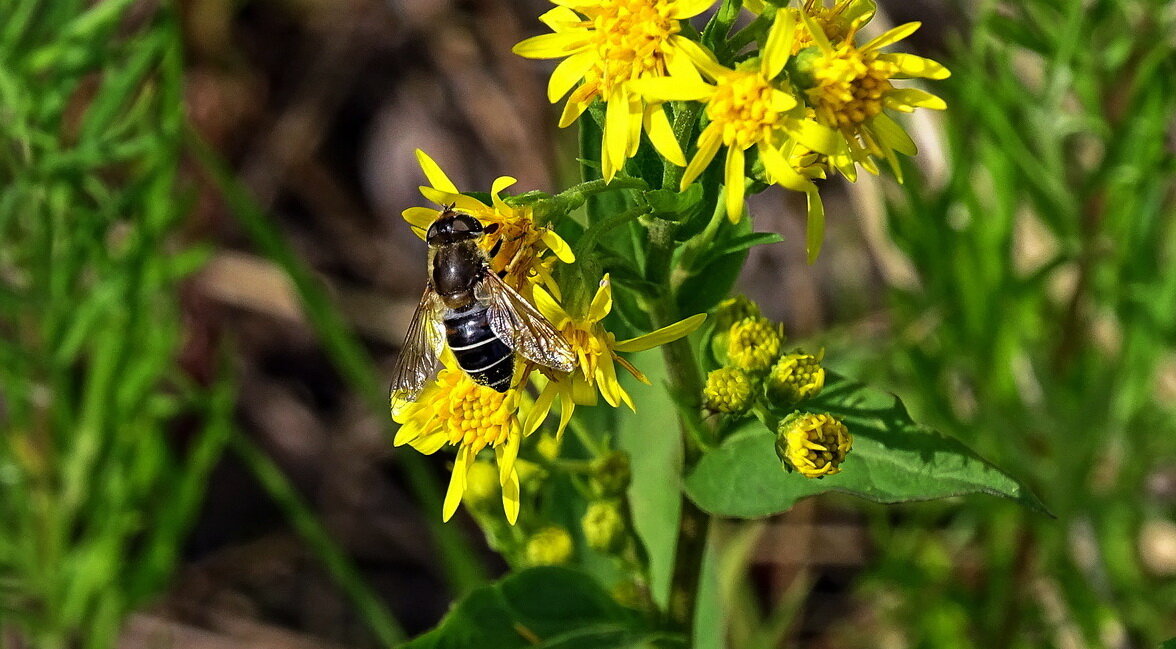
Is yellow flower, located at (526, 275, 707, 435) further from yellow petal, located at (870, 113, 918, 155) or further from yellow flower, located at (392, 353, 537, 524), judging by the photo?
yellow petal, located at (870, 113, 918, 155)

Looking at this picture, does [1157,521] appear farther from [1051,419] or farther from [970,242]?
[970,242]

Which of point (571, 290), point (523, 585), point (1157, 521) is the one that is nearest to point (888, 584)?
point (1157, 521)

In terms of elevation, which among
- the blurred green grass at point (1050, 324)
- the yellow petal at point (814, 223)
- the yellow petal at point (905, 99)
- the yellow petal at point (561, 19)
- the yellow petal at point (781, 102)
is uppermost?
the yellow petal at point (561, 19)

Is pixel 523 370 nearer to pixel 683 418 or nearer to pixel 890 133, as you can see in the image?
pixel 683 418

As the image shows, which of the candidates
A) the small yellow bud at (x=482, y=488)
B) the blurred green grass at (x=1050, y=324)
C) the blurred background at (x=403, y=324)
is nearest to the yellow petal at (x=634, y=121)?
the small yellow bud at (x=482, y=488)

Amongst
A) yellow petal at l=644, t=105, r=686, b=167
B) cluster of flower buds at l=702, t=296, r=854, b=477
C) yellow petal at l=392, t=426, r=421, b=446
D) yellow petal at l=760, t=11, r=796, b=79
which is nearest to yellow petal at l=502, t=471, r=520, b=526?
yellow petal at l=392, t=426, r=421, b=446

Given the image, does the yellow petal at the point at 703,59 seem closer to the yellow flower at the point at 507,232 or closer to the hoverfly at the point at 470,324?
the yellow flower at the point at 507,232

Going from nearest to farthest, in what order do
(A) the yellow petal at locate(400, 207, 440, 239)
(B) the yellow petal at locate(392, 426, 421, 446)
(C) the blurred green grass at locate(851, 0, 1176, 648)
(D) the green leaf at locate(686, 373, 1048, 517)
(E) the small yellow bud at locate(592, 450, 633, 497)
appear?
1. (D) the green leaf at locate(686, 373, 1048, 517)
2. (A) the yellow petal at locate(400, 207, 440, 239)
3. (B) the yellow petal at locate(392, 426, 421, 446)
4. (E) the small yellow bud at locate(592, 450, 633, 497)
5. (C) the blurred green grass at locate(851, 0, 1176, 648)
